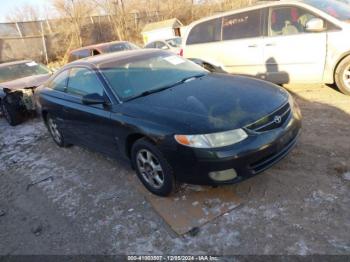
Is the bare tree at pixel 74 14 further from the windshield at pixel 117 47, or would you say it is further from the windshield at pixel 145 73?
the windshield at pixel 145 73

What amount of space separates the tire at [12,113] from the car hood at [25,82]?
16.8 inches

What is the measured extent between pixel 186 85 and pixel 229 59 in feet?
9.83

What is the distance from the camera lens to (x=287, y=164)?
369cm

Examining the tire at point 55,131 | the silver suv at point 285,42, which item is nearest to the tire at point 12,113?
the tire at point 55,131

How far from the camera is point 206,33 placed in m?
6.91

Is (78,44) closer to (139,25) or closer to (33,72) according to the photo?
(139,25)

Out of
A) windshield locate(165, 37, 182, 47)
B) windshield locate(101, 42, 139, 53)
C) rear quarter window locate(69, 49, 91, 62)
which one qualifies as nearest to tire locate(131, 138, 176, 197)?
windshield locate(101, 42, 139, 53)

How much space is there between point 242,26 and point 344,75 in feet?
7.02

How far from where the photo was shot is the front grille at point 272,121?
9.68ft

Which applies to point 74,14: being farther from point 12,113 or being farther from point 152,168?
point 152,168

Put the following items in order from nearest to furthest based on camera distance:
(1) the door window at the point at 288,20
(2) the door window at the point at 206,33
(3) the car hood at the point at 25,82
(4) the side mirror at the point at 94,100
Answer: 1. (4) the side mirror at the point at 94,100
2. (1) the door window at the point at 288,20
3. (2) the door window at the point at 206,33
4. (3) the car hood at the point at 25,82

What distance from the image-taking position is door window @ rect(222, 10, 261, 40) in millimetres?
6086

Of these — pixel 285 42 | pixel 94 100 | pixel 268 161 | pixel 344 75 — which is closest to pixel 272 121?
pixel 268 161

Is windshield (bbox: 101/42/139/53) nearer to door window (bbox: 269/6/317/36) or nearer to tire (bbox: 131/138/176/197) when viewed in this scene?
door window (bbox: 269/6/317/36)
